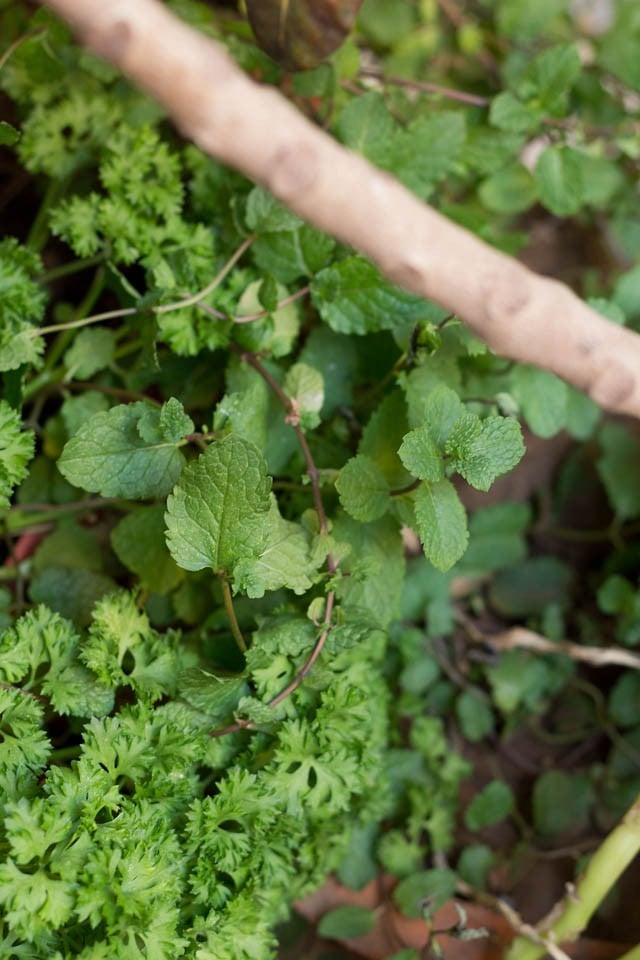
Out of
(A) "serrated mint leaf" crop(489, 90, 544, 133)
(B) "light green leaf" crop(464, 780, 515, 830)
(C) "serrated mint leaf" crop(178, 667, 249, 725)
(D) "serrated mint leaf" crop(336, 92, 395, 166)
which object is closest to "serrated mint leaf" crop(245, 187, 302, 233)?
(D) "serrated mint leaf" crop(336, 92, 395, 166)

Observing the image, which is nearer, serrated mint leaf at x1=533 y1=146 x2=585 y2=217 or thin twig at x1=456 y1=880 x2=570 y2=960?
thin twig at x1=456 y1=880 x2=570 y2=960

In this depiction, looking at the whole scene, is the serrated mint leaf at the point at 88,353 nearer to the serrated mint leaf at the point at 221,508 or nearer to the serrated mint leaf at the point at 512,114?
the serrated mint leaf at the point at 221,508

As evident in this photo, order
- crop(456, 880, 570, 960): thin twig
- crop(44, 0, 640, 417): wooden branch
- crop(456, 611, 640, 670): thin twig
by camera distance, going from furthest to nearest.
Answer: crop(456, 611, 640, 670): thin twig → crop(456, 880, 570, 960): thin twig → crop(44, 0, 640, 417): wooden branch

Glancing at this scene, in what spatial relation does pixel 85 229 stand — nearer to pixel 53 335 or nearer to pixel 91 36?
pixel 53 335

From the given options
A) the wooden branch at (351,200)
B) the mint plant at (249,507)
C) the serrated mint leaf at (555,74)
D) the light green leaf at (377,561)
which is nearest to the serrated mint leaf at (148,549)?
the mint plant at (249,507)

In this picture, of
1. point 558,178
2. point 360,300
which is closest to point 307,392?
point 360,300

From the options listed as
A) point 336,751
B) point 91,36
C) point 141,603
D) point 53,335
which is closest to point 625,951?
point 336,751

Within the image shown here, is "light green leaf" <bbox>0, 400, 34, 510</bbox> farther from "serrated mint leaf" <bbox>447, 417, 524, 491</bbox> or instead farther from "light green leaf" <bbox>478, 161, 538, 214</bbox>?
"light green leaf" <bbox>478, 161, 538, 214</bbox>
